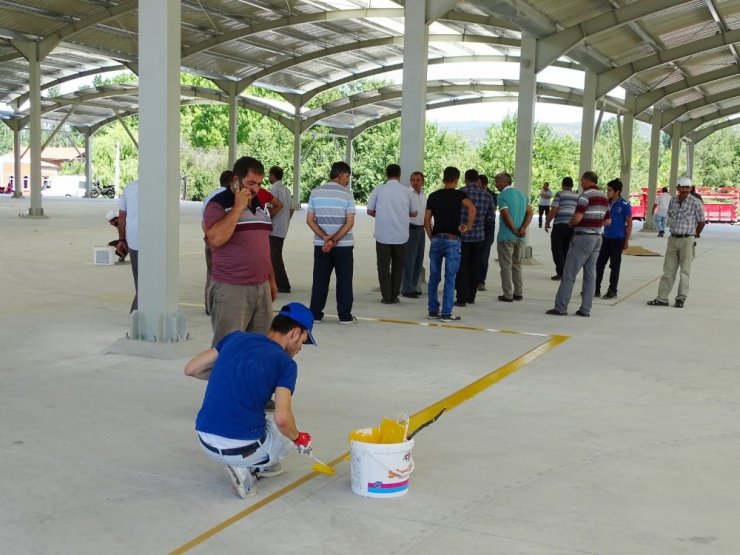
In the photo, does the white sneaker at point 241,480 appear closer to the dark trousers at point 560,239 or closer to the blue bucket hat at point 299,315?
the blue bucket hat at point 299,315

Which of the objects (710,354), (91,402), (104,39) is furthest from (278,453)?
(104,39)

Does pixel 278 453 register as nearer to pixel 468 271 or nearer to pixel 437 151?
pixel 468 271

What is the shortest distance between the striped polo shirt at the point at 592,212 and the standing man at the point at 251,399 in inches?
271

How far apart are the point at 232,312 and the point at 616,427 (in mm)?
2689

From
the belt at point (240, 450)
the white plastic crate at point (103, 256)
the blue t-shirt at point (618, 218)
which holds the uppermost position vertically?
the blue t-shirt at point (618, 218)

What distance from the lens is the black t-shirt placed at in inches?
388

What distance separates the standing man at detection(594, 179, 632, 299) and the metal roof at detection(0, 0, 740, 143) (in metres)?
3.73

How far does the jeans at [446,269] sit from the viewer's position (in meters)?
9.80

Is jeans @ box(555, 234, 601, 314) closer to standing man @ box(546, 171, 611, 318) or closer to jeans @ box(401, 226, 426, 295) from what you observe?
standing man @ box(546, 171, 611, 318)

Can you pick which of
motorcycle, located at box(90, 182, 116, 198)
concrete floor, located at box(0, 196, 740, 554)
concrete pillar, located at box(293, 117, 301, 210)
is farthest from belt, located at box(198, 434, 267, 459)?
motorcycle, located at box(90, 182, 116, 198)

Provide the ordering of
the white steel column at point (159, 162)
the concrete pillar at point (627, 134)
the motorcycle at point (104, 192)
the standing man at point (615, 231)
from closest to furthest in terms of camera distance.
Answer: the white steel column at point (159, 162)
the standing man at point (615, 231)
the concrete pillar at point (627, 134)
the motorcycle at point (104, 192)

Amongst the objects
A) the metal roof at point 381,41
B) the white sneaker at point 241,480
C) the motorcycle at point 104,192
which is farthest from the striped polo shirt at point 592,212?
the motorcycle at point 104,192

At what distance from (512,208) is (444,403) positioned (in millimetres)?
6404

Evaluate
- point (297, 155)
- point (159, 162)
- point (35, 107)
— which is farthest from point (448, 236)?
point (297, 155)
